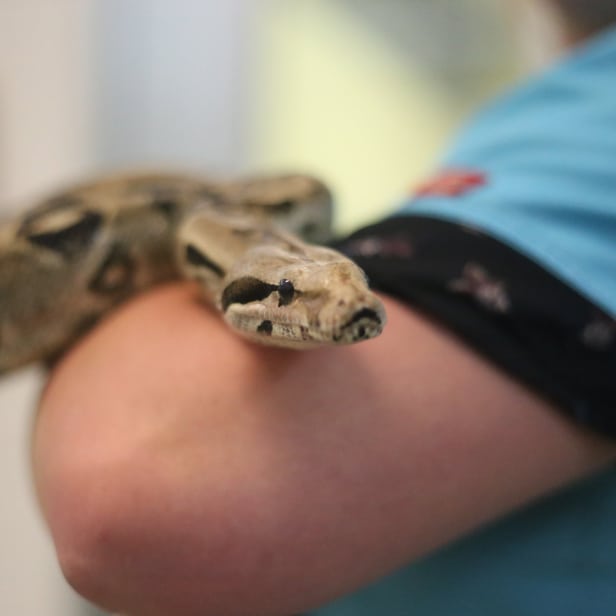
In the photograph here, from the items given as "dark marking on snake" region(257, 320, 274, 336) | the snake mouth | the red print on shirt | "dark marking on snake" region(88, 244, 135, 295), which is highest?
the snake mouth

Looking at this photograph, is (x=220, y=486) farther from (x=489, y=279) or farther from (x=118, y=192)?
(x=118, y=192)

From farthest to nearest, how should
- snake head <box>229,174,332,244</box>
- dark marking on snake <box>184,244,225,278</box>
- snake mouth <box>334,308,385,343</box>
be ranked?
snake head <box>229,174,332,244</box> → dark marking on snake <box>184,244,225,278</box> → snake mouth <box>334,308,385,343</box>

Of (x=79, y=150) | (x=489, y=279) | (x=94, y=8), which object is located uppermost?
(x=489, y=279)

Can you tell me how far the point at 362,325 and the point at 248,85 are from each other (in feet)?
7.22

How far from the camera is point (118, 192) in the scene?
893 mm

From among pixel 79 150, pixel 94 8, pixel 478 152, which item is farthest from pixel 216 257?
pixel 94 8

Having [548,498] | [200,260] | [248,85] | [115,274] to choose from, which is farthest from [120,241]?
[248,85]

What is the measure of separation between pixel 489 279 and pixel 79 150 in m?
1.87

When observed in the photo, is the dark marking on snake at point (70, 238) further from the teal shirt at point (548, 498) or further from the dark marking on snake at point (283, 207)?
the teal shirt at point (548, 498)

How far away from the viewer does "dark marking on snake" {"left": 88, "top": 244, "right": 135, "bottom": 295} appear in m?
0.83

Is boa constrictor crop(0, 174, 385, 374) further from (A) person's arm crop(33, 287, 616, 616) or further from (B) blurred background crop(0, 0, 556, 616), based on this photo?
(B) blurred background crop(0, 0, 556, 616)

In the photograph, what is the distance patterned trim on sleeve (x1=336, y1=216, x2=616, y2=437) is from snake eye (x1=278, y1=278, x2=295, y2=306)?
101 mm

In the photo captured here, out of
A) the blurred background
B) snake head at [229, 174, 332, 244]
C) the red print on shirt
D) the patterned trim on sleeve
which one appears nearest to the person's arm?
the patterned trim on sleeve

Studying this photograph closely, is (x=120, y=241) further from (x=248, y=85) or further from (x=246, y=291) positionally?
(x=248, y=85)
